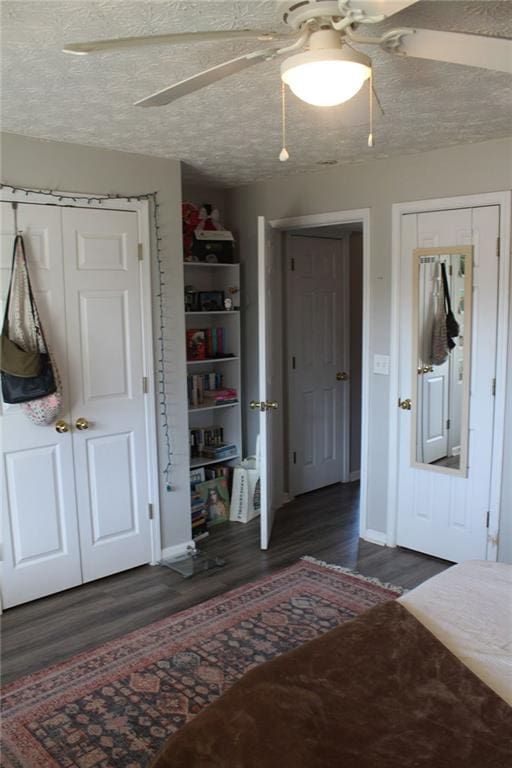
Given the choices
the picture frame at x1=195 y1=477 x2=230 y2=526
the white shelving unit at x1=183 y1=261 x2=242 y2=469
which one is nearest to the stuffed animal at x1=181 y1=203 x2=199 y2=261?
the white shelving unit at x1=183 y1=261 x2=242 y2=469

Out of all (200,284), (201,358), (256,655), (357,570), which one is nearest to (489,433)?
(357,570)

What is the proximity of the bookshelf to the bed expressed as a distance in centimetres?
277

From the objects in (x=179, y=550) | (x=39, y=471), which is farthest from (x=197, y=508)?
(x=39, y=471)

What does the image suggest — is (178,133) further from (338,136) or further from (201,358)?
(201,358)

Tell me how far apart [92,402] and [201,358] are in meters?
1.22

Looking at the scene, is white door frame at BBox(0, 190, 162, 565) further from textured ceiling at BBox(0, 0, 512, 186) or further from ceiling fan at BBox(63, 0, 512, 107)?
ceiling fan at BBox(63, 0, 512, 107)

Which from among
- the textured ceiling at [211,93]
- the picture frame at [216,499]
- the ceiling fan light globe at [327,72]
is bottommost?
the picture frame at [216,499]

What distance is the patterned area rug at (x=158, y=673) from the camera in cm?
236

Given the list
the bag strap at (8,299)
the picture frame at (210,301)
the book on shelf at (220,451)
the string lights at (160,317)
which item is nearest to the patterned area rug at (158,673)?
the string lights at (160,317)

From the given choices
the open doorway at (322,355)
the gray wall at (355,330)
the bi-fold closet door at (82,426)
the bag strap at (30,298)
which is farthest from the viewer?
the gray wall at (355,330)

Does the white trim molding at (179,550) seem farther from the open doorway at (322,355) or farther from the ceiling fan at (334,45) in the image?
the ceiling fan at (334,45)

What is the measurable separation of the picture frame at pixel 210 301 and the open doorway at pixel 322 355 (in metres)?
0.52

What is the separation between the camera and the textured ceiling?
1858 mm

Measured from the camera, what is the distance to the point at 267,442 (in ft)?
13.2
